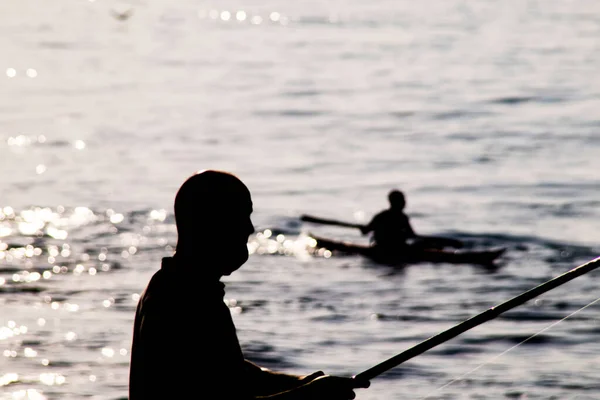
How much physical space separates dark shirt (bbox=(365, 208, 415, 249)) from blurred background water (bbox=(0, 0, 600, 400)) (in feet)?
1.50

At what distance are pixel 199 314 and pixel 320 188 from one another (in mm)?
21056

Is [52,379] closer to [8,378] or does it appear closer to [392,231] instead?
[8,378]

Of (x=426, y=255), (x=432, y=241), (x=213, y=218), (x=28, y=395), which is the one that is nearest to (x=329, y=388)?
(x=213, y=218)

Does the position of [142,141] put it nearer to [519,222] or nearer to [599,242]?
[519,222]

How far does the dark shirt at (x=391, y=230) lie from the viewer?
18.2m

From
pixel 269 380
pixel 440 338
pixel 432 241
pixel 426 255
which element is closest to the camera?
pixel 269 380

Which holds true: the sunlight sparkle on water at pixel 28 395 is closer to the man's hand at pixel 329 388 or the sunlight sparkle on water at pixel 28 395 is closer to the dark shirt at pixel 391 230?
the dark shirt at pixel 391 230

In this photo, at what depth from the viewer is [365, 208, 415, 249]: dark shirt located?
18.2 m

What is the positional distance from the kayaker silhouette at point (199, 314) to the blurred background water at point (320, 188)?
0.07 metres

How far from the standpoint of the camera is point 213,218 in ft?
11.7

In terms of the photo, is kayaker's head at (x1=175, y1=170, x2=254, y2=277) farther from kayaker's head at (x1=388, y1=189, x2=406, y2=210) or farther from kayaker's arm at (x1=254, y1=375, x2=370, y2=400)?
kayaker's head at (x1=388, y1=189, x2=406, y2=210)

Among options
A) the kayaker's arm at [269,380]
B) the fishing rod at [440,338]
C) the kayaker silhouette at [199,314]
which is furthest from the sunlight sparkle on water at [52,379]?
the kayaker silhouette at [199,314]

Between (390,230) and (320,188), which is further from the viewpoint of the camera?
(320,188)

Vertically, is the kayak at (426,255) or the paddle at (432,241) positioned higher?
the paddle at (432,241)
